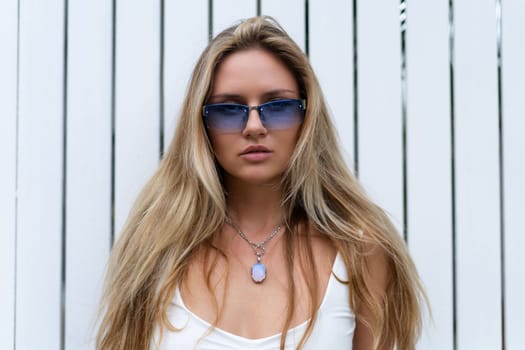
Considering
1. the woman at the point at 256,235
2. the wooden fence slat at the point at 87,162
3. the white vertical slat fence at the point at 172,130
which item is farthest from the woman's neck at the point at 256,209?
the wooden fence slat at the point at 87,162

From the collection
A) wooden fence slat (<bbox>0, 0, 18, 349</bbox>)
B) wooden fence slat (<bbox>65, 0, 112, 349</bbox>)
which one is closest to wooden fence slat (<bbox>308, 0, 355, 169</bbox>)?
wooden fence slat (<bbox>65, 0, 112, 349</bbox>)

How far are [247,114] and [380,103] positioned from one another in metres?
0.65

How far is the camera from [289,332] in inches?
65.2

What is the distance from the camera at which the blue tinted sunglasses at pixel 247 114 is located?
5.49ft

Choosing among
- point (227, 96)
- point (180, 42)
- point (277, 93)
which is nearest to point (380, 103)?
point (277, 93)

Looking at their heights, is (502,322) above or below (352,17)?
below

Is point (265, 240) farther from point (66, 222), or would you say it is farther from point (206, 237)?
point (66, 222)

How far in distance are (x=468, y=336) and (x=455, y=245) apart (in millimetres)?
335

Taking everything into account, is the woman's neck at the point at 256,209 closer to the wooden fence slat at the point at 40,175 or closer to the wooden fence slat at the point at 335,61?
the wooden fence slat at the point at 335,61

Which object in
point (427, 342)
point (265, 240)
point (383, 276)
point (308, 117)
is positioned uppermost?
point (308, 117)

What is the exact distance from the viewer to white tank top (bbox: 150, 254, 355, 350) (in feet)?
5.39

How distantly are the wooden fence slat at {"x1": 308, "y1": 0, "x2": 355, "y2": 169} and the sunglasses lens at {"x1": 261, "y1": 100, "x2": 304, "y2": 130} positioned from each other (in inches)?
15.7

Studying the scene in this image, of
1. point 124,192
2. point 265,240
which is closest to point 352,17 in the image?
point 265,240

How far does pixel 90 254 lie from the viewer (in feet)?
6.78
